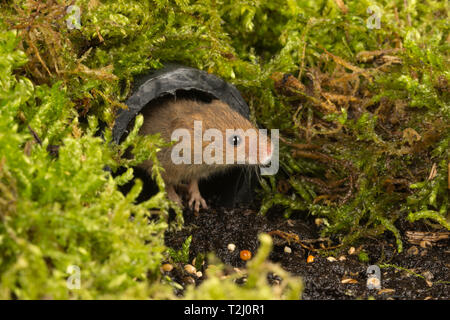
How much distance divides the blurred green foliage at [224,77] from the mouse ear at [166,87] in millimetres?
83

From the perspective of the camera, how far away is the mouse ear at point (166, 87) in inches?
129

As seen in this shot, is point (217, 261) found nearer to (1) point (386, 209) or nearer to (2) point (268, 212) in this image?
(2) point (268, 212)

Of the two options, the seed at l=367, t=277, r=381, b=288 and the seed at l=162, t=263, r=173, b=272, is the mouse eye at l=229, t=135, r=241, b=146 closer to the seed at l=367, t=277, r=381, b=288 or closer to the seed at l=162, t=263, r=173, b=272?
the seed at l=162, t=263, r=173, b=272

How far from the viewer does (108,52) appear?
3.39m

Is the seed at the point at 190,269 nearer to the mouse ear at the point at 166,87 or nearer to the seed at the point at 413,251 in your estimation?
the mouse ear at the point at 166,87
